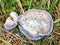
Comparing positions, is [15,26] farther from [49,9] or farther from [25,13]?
[49,9]

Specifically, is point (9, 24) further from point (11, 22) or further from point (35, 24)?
point (35, 24)

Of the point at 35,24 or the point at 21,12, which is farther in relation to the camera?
the point at 21,12

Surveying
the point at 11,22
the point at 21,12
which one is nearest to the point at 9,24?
the point at 11,22

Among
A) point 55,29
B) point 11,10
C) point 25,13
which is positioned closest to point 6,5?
point 11,10

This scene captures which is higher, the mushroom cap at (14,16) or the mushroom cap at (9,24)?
the mushroom cap at (14,16)

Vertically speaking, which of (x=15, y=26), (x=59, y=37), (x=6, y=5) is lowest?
(x=59, y=37)

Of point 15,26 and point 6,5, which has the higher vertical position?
point 6,5

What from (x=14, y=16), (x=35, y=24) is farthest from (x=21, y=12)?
(x=35, y=24)

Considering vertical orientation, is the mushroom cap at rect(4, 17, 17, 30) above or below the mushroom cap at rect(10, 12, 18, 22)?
below
